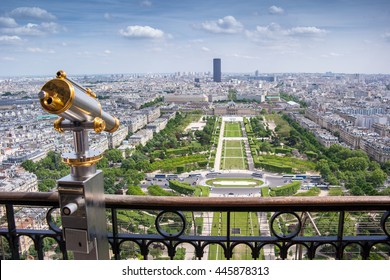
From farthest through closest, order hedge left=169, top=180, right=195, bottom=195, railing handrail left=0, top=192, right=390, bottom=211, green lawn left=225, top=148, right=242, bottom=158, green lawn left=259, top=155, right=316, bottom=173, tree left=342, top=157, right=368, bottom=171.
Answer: green lawn left=225, top=148, right=242, bottom=158 → green lawn left=259, top=155, right=316, bottom=173 → tree left=342, top=157, right=368, bottom=171 → hedge left=169, top=180, right=195, bottom=195 → railing handrail left=0, top=192, right=390, bottom=211

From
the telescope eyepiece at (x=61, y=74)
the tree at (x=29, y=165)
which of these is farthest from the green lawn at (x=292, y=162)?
the telescope eyepiece at (x=61, y=74)

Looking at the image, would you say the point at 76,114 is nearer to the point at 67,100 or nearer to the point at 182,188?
the point at 67,100

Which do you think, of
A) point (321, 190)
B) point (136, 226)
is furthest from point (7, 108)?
point (136, 226)

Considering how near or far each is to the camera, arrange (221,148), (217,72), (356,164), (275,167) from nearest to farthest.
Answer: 1. (356,164)
2. (275,167)
3. (221,148)
4. (217,72)

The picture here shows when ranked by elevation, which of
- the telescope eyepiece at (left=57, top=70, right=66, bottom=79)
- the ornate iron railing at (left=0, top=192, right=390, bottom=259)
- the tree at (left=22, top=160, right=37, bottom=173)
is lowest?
the tree at (left=22, top=160, right=37, bottom=173)

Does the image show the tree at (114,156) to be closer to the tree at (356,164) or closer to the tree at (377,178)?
the tree at (356,164)

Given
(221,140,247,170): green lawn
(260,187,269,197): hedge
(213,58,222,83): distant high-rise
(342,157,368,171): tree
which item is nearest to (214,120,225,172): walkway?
(221,140,247,170): green lawn

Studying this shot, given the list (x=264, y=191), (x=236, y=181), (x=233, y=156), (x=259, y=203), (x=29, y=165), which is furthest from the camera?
(x=233, y=156)

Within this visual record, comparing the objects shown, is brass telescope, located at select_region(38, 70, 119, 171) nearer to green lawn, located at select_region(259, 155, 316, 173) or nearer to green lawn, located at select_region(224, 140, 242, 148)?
green lawn, located at select_region(259, 155, 316, 173)

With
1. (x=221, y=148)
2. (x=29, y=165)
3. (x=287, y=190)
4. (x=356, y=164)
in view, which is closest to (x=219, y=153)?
(x=221, y=148)
